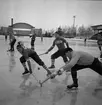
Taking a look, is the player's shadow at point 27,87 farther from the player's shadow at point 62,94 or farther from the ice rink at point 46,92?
the player's shadow at point 62,94

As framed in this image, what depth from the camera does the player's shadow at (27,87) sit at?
10.7 ft

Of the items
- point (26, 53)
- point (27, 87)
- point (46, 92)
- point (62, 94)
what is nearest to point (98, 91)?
point (62, 94)

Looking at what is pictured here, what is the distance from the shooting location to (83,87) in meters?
3.83

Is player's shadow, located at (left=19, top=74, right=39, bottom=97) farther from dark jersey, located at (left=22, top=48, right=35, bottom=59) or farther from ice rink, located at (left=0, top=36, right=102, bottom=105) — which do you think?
dark jersey, located at (left=22, top=48, right=35, bottom=59)

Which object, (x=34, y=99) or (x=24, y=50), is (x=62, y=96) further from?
(x=24, y=50)

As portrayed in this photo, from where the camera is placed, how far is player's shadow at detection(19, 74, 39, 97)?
3.27 m

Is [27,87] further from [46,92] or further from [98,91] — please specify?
[98,91]

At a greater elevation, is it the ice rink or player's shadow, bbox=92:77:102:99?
the ice rink

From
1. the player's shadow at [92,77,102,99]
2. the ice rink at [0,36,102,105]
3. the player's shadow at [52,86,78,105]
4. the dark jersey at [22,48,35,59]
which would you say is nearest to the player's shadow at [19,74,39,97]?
the ice rink at [0,36,102,105]

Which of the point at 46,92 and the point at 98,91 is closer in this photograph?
the point at 46,92

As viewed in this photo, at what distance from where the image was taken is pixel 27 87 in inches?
144

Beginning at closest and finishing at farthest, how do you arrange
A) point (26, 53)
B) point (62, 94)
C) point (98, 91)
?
1. point (62, 94)
2. point (98, 91)
3. point (26, 53)

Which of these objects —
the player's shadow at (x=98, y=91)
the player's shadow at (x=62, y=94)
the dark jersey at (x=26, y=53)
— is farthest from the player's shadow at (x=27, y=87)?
the player's shadow at (x=98, y=91)

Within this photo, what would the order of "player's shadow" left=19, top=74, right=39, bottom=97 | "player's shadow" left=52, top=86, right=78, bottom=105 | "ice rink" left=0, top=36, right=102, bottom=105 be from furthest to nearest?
"player's shadow" left=19, top=74, right=39, bottom=97 → "player's shadow" left=52, top=86, right=78, bottom=105 → "ice rink" left=0, top=36, right=102, bottom=105
